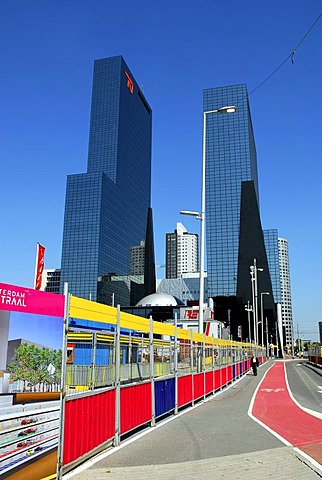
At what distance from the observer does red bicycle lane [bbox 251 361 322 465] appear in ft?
29.1

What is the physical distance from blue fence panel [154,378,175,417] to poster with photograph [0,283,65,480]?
221 inches

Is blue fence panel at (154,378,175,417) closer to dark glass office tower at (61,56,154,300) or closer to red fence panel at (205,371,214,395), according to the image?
red fence panel at (205,371,214,395)

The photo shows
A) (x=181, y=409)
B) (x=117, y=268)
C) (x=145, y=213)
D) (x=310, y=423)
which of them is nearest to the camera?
(x=310, y=423)

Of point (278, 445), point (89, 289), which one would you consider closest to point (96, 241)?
point (89, 289)

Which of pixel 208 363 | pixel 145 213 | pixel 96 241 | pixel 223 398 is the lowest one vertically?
pixel 223 398

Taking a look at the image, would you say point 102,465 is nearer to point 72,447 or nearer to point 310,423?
point 72,447

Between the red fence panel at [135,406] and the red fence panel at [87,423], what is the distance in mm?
674

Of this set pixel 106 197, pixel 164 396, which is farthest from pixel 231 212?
pixel 164 396

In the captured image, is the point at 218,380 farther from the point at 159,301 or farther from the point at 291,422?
the point at 159,301

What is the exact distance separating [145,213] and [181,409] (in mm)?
185392

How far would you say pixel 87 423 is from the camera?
7176 mm

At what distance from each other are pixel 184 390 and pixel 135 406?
5.05 metres

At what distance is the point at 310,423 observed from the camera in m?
11.7

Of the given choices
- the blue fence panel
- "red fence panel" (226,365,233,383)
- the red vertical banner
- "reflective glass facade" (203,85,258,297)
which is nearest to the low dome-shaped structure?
"reflective glass facade" (203,85,258,297)
